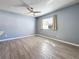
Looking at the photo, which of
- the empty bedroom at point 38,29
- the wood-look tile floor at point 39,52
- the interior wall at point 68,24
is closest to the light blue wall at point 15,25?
the empty bedroom at point 38,29

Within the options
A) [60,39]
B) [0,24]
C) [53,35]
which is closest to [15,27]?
[0,24]

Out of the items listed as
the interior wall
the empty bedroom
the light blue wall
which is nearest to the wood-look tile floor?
the empty bedroom

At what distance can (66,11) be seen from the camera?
3844 millimetres

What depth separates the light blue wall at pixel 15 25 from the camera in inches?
185

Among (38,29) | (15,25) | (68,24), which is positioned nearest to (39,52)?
(68,24)

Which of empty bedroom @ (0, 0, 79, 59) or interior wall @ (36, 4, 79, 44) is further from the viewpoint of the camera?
interior wall @ (36, 4, 79, 44)

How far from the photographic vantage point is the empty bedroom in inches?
99.7

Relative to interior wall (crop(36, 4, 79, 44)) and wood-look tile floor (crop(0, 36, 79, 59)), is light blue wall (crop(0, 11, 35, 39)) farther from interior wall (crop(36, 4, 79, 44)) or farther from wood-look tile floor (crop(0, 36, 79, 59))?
interior wall (crop(36, 4, 79, 44))

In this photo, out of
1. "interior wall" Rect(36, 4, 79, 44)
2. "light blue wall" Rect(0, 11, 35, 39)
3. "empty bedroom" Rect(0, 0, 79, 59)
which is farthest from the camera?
"light blue wall" Rect(0, 11, 35, 39)

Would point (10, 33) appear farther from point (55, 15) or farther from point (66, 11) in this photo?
point (66, 11)

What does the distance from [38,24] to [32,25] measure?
27.9 inches

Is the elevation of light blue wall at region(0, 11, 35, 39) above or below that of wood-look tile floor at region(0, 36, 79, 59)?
above

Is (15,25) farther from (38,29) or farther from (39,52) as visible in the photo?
(39,52)

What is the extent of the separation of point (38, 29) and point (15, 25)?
2.62 m
